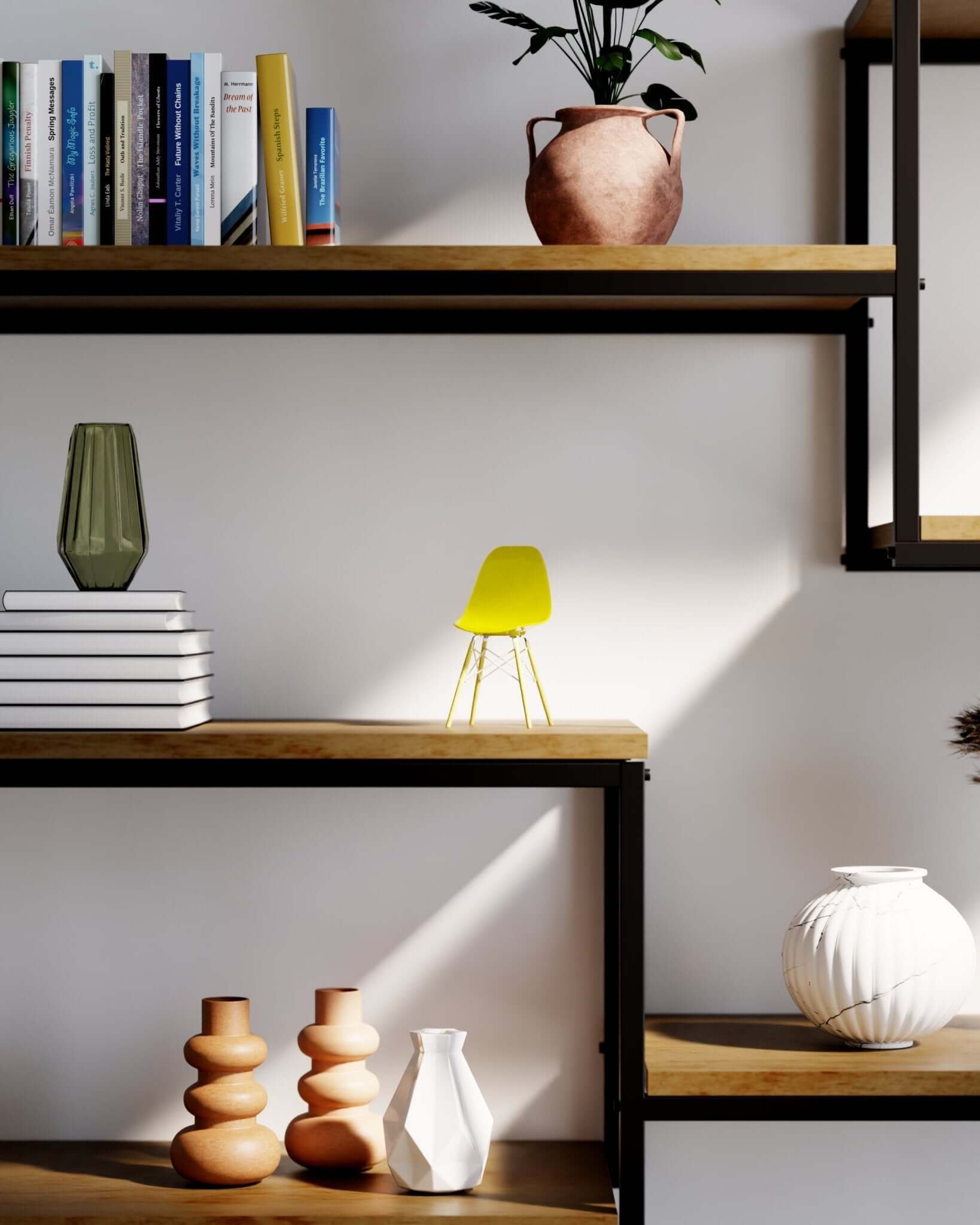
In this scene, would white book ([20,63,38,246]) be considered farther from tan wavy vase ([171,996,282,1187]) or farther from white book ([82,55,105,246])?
tan wavy vase ([171,996,282,1187])

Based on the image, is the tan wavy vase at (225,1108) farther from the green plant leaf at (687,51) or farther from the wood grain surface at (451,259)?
the green plant leaf at (687,51)

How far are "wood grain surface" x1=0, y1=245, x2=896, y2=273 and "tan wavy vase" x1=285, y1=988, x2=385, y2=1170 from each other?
831mm

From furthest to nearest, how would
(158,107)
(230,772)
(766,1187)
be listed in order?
(766,1187), (158,107), (230,772)

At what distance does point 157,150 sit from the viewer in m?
1.45

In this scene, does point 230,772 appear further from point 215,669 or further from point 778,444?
point 778,444

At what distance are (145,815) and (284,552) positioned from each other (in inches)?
15.2

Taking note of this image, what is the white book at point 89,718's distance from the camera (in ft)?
4.48

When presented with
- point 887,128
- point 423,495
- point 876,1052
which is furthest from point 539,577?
point 887,128

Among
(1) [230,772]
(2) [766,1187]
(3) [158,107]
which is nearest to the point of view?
(1) [230,772]

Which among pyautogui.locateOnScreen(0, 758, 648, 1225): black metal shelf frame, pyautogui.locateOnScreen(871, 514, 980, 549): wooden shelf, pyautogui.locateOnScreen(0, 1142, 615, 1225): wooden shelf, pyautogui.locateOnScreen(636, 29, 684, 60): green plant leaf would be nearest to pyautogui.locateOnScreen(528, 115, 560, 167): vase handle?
pyautogui.locateOnScreen(636, 29, 684, 60): green plant leaf

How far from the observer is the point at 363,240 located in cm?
166

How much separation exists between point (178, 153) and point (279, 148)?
12 centimetres

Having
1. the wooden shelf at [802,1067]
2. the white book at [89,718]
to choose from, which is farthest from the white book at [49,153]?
the wooden shelf at [802,1067]

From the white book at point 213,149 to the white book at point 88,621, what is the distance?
0.44 metres
